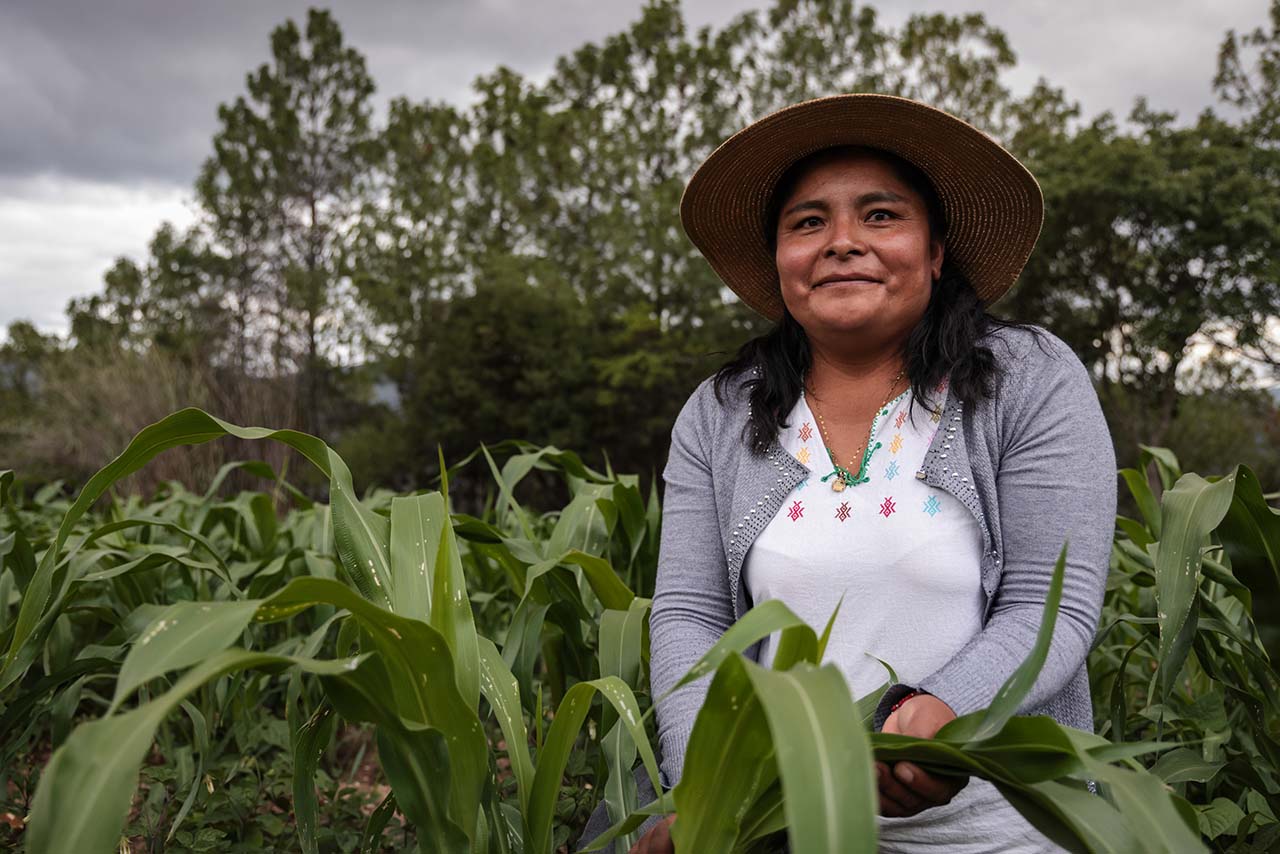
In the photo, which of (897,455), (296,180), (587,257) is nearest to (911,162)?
(897,455)

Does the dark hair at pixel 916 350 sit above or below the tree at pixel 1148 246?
below

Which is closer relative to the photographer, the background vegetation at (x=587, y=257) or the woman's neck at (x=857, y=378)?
the woman's neck at (x=857, y=378)

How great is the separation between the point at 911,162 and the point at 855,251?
21cm

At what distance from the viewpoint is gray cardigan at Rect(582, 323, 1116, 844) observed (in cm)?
120

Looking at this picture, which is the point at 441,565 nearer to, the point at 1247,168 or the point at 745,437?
the point at 745,437

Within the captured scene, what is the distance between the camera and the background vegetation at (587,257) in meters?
15.8

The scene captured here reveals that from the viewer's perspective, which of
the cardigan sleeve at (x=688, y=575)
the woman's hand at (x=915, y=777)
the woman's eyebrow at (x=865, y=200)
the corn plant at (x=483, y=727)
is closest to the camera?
the corn plant at (x=483, y=727)

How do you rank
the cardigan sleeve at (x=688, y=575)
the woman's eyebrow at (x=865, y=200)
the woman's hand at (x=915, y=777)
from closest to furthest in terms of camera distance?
the woman's hand at (x=915, y=777) < the cardigan sleeve at (x=688, y=575) < the woman's eyebrow at (x=865, y=200)

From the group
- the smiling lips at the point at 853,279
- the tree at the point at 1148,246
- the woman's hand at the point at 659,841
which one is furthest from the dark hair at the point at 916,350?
the tree at the point at 1148,246

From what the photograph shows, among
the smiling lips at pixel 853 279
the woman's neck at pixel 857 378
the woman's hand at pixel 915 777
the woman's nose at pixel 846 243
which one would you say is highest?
the woman's nose at pixel 846 243

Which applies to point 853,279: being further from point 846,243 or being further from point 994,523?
point 994,523

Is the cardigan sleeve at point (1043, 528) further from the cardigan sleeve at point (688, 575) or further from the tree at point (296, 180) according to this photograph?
the tree at point (296, 180)

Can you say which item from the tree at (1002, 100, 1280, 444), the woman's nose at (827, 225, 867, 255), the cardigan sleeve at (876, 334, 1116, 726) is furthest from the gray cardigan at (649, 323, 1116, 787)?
the tree at (1002, 100, 1280, 444)

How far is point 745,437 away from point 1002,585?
1.28 feet
